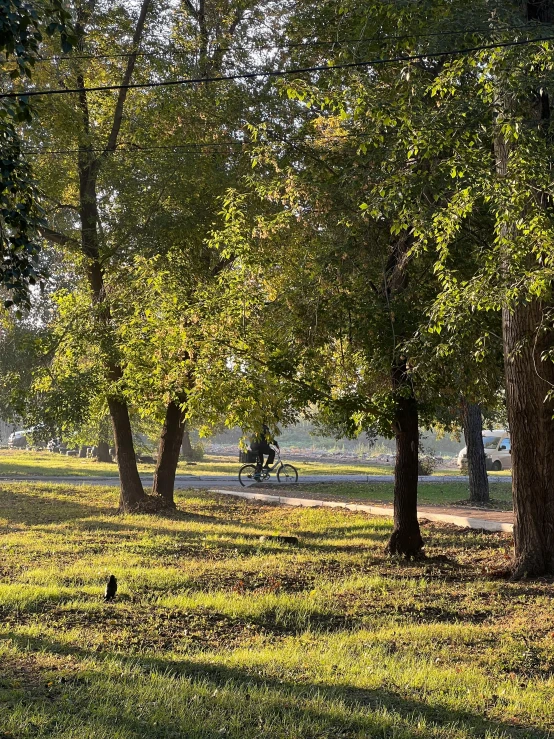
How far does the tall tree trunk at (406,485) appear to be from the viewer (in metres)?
12.2

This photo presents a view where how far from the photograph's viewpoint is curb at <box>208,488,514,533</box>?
15305 millimetres

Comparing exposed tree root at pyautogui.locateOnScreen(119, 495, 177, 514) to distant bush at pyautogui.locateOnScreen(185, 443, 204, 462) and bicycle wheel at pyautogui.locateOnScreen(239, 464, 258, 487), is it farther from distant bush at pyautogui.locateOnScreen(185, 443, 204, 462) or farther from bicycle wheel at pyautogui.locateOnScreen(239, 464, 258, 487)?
distant bush at pyautogui.locateOnScreen(185, 443, 204, 462)

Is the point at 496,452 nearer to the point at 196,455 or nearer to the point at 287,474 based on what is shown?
the point at 196,455

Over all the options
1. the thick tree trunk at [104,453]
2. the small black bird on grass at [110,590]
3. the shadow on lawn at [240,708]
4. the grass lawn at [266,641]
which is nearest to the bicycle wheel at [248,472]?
the grass lawn at [266,641]

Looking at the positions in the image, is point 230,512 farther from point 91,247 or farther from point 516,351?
point 516,351

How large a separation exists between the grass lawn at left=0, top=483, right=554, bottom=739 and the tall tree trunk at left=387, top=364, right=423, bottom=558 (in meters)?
0.37

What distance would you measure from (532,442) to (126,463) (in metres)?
10.0

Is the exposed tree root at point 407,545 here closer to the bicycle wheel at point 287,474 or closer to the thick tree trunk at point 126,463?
the thick tree trunk at point 126,463

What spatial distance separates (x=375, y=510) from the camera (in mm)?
18141

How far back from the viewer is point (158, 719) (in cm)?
498

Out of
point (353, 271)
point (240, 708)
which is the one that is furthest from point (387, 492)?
point (240, 708)

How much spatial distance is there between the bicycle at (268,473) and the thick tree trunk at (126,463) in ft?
25.1

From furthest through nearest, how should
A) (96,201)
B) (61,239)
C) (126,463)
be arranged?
(126,463) → (61,239) → (96,201)

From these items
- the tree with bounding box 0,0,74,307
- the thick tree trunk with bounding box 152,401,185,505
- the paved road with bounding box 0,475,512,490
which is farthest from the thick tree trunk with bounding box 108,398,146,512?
the tree with bounding box 0,0,74,307
